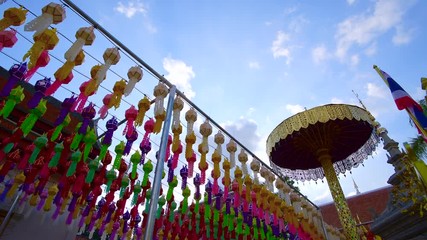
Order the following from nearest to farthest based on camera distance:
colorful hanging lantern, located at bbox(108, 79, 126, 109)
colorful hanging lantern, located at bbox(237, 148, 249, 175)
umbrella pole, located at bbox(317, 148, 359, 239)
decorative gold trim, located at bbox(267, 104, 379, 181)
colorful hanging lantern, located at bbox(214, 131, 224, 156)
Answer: colorful hanging lantern, located at bbox(108, 79, 126, 109) < colorful hanging lantern, located at bbox(214, 131, 224, 156) < colorful hanging lantern, located at bbox(237, 148, 249, 175) < umbrella pole, located at bbox(317, 148, 359, 239) < decorative gold trim, located at bbox(267, 104, 379, 181)

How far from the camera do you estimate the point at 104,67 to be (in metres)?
3.42

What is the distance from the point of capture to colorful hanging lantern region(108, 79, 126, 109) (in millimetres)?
3432

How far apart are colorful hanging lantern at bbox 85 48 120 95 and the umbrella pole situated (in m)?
7.54

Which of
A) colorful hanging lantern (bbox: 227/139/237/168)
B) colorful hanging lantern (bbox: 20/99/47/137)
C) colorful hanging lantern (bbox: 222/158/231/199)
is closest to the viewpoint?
colorful hanging lantern (bbox: 20/99/47/137)

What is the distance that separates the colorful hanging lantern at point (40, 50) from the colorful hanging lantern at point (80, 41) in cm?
18

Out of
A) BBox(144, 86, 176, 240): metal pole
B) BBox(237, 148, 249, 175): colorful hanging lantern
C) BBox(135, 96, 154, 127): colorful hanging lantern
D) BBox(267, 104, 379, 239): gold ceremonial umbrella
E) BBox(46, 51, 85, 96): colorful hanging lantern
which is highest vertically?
BBox(267, 104, 379, 239): gold ceremonial umbrella

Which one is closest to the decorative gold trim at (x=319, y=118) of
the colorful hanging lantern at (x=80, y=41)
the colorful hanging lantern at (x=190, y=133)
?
the colorful hanging lantern at (x=190, y=133)

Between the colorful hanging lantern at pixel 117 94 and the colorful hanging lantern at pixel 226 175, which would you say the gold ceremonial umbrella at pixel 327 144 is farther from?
the colorful hanging lantern at pixel 117 94

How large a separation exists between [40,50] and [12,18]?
395 millimetres

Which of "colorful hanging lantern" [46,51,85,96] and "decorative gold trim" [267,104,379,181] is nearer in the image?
"colorful hanging lantern" [46,51,85,96]

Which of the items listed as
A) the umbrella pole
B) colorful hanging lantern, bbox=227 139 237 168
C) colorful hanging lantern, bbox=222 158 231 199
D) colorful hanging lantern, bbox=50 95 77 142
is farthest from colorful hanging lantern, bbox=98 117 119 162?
the umbrella pole

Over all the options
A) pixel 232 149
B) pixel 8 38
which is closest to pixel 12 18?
pixel 8 38

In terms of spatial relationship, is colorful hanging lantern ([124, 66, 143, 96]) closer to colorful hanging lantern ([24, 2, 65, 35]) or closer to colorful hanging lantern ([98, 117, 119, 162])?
colorful hanging lantern ([98, 117, 119, 162])

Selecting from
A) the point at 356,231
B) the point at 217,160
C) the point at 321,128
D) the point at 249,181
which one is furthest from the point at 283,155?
the point at 217,160
